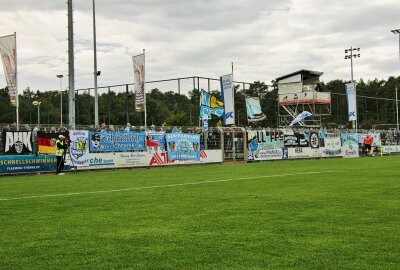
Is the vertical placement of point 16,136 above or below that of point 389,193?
above

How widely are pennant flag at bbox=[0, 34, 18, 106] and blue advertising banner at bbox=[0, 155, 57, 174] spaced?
3.47 m

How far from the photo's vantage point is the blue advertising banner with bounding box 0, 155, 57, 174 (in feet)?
78.7

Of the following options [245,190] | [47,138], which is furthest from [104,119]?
[245,190]

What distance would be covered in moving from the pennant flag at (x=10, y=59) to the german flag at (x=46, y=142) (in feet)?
8.18

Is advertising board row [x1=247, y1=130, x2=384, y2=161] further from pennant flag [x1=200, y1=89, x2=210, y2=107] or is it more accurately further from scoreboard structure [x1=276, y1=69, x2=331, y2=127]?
scoreboard structure [x1=276, y1=69, x2=331, y2=127]

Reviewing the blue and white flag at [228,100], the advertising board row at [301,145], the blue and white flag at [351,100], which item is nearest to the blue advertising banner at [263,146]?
the advertising board row at [301,145]

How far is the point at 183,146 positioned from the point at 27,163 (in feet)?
35.0

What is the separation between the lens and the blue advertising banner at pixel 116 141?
91.7ft

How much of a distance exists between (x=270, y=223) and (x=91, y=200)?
5626mm

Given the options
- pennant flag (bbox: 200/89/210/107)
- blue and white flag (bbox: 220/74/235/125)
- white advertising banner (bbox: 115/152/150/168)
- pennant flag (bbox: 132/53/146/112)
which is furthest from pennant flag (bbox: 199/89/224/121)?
white advertising banner (bbox: 115/152/150/168)

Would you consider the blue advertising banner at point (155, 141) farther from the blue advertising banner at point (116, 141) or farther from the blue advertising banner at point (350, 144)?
the blue advertising banner at point (350, 144)

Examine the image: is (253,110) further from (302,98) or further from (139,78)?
(302,98)

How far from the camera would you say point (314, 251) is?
245 inches

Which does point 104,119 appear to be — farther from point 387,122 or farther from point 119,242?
point 119,242
